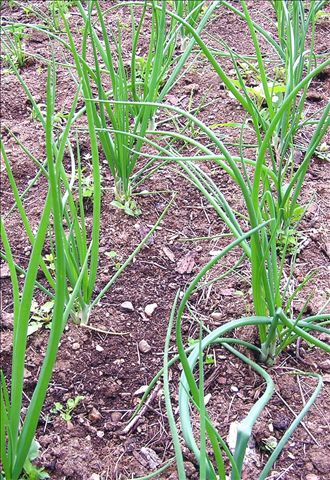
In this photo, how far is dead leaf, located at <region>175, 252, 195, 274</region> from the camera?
51.9 inches

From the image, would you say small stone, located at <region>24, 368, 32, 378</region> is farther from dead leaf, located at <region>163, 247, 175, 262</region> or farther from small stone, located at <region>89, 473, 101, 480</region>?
dead leaf, located at <region>163, 247, 175, 262</region>

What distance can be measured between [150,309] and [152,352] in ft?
0.38

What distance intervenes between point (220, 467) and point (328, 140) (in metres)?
1.17

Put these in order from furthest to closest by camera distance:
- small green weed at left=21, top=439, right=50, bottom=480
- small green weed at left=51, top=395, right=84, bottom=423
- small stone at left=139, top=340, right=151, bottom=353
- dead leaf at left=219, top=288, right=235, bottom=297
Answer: dead leaf at left=219, top=288, right=235, bottom=297, small stone at left=139, top=340, right=151, bottom=353, small green weed at left=51, top=395, right=84, bottom=423, small green weed at left=21, top=439, right=50, bottom=480

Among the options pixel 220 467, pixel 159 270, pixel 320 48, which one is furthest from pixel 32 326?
pixel 320 48

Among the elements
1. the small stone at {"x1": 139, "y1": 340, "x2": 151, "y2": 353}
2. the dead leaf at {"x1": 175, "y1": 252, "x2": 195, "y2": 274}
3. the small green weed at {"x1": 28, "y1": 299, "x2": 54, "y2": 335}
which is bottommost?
the small stone at {"x1": 139, "y1": 340, "x2": 151, "y2": 353}

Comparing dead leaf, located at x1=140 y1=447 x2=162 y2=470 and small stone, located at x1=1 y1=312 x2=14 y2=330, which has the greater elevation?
small stone, located at x1=1 y1=312 x2=14 y2=330

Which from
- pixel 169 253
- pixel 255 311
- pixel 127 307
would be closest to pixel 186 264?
pixel 169 253

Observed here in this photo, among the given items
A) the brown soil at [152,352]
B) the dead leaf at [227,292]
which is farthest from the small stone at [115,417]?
the dead leaf at [227,292]

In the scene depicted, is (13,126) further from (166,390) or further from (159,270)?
(166,390)

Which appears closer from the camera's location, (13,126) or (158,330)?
(158,330)

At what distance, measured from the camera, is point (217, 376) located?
3.59 feet

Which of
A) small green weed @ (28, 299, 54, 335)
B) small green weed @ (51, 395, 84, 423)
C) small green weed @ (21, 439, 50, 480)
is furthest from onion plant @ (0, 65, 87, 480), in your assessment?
small green weed @ (28, 299, 54, 335)

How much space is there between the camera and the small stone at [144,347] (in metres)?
1.15
